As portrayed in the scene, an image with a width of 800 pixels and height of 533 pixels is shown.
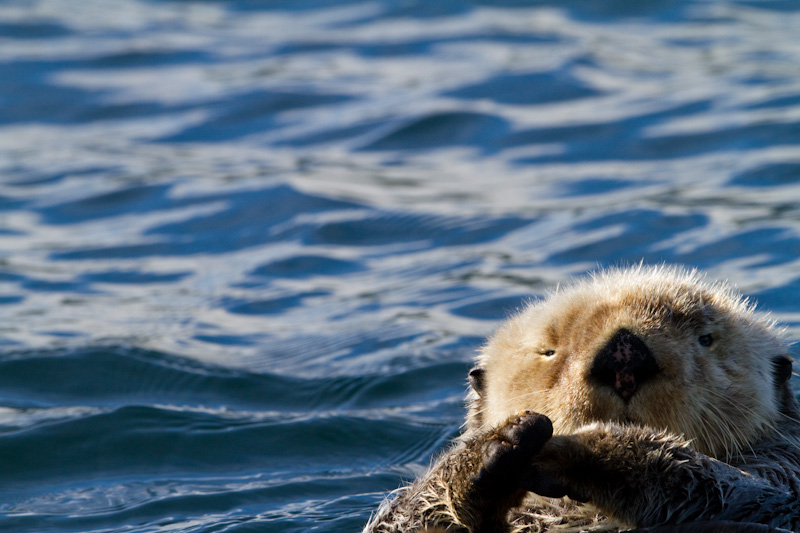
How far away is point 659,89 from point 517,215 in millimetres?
3530

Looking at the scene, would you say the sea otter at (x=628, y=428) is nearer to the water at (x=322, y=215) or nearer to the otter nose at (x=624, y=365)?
the otter nose at (x=624, y=365)

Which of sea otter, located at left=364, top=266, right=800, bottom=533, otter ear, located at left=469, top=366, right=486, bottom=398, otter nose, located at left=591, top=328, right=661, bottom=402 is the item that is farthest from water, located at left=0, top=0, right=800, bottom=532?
otter nose, located at left=591, top=328, right=661, bottom=402

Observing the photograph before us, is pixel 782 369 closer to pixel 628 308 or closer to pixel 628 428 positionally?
pixel 628 308

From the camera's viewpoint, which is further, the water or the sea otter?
the water

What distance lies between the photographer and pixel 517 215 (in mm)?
8656

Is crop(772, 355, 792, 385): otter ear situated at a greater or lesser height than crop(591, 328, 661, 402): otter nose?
lesser

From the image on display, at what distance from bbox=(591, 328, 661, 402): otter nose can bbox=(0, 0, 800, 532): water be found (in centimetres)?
170

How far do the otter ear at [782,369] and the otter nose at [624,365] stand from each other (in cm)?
81

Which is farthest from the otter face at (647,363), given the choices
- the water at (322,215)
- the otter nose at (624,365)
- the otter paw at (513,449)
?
the water at (322,215)

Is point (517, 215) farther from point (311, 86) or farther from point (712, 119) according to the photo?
point (311, 86)

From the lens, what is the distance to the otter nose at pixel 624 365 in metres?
3.03

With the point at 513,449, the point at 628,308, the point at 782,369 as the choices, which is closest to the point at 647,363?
the point at 628,308

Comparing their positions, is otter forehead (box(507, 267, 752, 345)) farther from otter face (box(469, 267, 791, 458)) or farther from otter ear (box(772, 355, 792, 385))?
otter ear (box(772, 355, 792, 385))

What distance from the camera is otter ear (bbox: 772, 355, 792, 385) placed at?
364 cm
